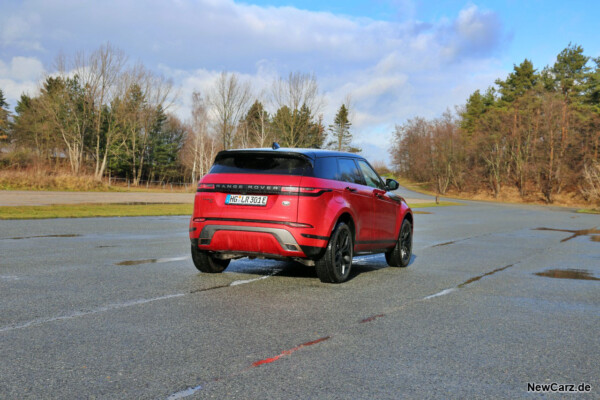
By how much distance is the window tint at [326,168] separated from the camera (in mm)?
7199

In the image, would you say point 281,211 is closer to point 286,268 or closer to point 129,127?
point 286,268

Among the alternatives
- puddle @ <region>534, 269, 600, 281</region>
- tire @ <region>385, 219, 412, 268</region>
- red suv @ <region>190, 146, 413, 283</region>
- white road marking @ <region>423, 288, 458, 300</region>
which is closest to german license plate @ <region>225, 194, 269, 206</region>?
red suv @ <region>190, 146, 413, 283</region>

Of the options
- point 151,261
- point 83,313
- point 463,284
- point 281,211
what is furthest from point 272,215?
point 151,261

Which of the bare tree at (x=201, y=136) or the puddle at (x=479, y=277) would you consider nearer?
the puddle at (x=479, y=277)

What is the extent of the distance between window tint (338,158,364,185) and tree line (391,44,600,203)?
175 feet

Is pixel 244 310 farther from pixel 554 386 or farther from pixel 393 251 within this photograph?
pixel 393 251

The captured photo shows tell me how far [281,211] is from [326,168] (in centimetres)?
97

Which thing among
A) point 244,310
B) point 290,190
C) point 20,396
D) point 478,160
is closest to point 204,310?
point 244,310

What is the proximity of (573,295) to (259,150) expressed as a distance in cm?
452

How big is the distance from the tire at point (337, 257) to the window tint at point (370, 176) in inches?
51.3

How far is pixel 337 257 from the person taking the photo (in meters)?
7.43

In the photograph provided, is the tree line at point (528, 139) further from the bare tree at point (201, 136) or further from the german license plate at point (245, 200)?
the german license plate at point (245, 200)

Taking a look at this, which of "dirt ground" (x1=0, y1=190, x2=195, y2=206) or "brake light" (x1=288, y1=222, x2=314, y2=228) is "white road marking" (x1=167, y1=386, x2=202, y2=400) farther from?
"dirt ground" (x1=0, y1=190, x2=195, y2=206)

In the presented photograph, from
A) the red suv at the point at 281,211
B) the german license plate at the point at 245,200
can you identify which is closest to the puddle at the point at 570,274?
the red suv at the point at 281,211
